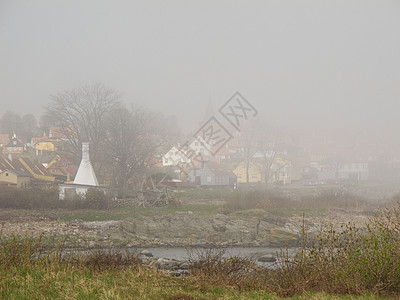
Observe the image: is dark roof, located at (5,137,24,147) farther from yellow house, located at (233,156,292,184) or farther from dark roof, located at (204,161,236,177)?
yellow house, located at (233,156,292,184)

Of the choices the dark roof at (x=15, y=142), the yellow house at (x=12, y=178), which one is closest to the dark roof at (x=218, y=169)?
the yellow house at (x=12, y=178)

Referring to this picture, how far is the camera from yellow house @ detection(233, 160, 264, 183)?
7779 cm

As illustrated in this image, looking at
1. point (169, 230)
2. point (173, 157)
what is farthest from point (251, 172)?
point (169, 230)

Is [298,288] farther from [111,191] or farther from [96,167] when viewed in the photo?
[96,167]

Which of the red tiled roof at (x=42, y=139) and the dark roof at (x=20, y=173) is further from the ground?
the red tiled roof at (x=42, y=139)

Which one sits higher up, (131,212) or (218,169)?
(218,169)

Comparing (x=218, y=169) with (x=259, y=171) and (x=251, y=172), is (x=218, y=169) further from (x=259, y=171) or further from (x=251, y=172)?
(x=259, y=171)

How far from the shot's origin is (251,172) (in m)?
78.2

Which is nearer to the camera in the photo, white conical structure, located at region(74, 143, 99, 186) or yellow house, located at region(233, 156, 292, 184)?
white conical structure, located at region(74, 143, 99, 186)

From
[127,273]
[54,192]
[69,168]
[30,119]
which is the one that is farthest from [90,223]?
[30,119]

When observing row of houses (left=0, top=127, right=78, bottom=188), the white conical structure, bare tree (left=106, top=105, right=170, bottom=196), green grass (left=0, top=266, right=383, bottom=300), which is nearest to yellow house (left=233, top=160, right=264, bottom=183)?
bare tree (left=106, top=105, right=170, bottom=196)

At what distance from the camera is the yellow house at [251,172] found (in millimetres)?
77794

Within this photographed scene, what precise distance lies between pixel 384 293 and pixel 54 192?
3520cm

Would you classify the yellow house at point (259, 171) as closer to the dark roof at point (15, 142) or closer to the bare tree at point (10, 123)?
the dark roof at point (15, 142)
